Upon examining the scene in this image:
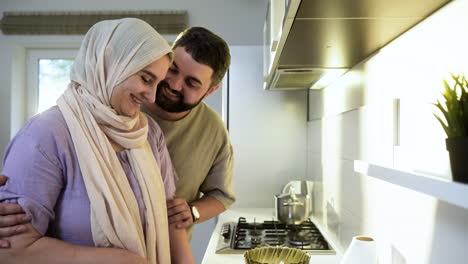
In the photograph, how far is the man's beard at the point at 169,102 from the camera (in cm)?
138

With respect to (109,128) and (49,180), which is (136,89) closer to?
(109,128)

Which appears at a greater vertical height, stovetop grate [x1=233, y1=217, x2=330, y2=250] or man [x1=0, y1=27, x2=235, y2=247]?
man [x1=0, y1=27, x2=235, y2=247]

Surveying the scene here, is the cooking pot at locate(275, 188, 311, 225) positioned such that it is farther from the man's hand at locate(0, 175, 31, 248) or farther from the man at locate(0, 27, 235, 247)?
the man's hand at locate(0, 175, 31, 248)

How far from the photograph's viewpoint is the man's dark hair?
139cm

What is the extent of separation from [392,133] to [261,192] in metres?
1.68

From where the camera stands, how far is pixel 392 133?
Answer: 1.21 metres

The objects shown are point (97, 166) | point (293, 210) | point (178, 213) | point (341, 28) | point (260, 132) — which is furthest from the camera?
→ point (260, 132)

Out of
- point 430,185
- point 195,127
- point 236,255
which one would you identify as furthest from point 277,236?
point 430,185

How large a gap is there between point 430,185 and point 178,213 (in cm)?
87

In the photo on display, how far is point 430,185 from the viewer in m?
0.62

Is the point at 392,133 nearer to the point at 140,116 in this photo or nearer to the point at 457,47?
the point at 457,47

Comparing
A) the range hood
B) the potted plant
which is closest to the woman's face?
the range hood

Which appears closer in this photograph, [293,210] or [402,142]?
[402,142]

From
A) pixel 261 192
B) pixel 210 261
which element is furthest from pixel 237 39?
pixel 210 261
